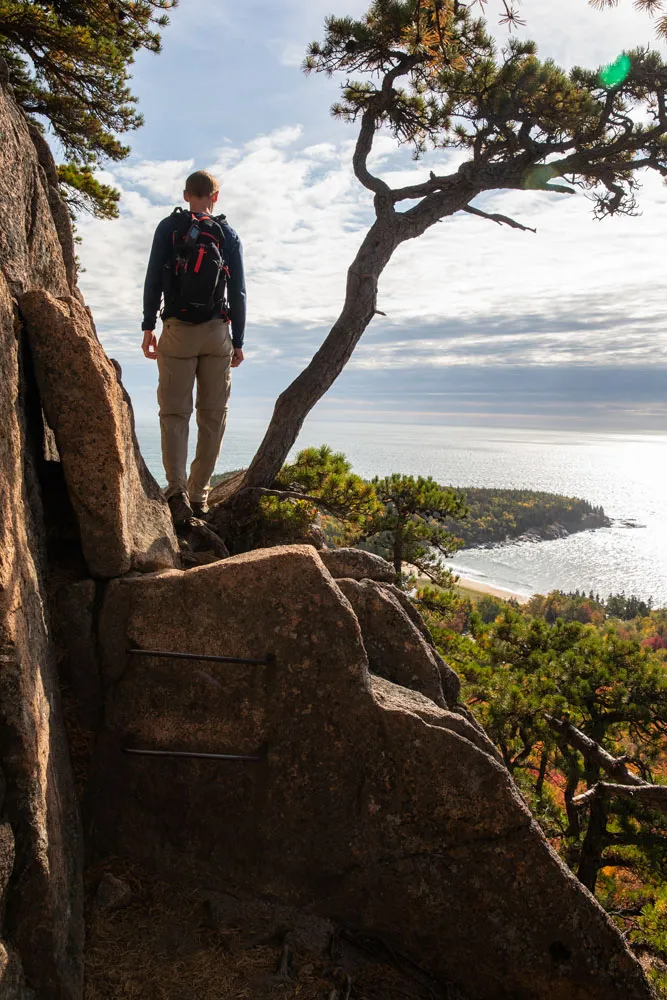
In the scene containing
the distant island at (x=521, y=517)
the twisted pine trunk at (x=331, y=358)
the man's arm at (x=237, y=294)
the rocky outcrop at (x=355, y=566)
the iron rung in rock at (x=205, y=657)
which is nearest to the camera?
the iron rung in rock at (x=205, y=657)

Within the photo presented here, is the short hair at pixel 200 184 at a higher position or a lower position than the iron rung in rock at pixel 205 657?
higher

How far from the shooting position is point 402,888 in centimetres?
478

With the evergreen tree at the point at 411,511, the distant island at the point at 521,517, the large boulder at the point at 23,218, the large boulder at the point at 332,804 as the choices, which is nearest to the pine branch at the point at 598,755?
the evergreen tree at the point at 411,511

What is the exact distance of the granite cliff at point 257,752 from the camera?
4.69m

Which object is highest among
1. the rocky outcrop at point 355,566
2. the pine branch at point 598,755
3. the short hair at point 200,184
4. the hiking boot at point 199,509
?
the short hair at point 200,184

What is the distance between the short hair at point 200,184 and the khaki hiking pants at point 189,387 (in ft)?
4.27

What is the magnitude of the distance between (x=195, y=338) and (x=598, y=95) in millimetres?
9220

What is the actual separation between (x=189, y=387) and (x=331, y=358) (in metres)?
4.06

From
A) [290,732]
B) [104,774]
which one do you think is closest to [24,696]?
[104,774]

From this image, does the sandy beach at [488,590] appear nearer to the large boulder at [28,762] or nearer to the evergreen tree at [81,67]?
the evergreen tree at [81,67]

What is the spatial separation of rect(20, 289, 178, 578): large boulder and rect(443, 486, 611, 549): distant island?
181ft

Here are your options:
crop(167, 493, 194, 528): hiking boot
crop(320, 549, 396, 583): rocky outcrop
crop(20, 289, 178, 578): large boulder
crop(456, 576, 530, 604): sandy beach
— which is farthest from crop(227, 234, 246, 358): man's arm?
crop(456, 576, 530, 604): sandy beach

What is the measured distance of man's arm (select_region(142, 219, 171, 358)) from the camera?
6.73m

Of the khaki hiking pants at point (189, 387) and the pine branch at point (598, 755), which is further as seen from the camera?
the pine branch at point (598, 755)
